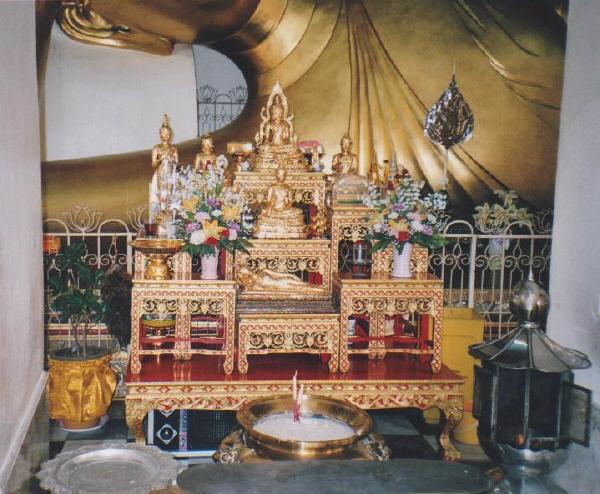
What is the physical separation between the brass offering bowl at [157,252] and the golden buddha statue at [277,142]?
928 mm

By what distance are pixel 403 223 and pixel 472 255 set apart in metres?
1.81

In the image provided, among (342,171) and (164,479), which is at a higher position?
(342,171)

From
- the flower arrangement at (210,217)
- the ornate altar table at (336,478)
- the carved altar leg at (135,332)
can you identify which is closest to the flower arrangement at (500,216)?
the flower arrangement at (210,217)

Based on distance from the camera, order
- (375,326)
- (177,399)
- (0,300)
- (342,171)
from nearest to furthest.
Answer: (0,300)
(177,399)
(375,326)
(342,171)

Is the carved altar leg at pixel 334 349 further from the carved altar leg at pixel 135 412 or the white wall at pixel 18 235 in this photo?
the white wall at pixel 18 235

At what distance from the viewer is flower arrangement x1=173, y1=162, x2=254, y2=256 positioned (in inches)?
175

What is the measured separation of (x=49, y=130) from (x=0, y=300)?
16.5 ft

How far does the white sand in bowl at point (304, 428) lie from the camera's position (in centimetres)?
265

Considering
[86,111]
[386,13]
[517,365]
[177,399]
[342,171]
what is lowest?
[177,399]

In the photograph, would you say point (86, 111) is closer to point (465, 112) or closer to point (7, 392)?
point (465, 112)

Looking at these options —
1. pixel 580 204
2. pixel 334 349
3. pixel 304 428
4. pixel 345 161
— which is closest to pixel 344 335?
pixel 334 349

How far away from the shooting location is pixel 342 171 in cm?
532

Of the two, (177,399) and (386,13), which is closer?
(177,399)

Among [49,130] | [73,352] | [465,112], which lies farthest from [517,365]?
[49,130]
